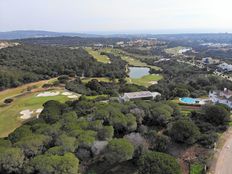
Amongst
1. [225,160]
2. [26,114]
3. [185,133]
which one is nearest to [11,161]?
[185,133]

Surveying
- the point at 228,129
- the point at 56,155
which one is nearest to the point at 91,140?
the point at 56,155

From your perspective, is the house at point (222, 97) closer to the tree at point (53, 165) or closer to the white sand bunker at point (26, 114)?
the tree at point (53, 165)

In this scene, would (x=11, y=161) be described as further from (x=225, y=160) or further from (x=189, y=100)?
(x=189, y=100)

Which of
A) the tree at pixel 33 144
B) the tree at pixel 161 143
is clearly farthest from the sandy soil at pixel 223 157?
the tree at pixel 33 144

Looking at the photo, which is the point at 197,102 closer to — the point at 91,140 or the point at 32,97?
the point at 91,140

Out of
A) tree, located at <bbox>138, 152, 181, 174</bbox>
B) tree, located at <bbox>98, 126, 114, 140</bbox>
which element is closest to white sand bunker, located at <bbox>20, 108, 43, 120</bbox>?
tree, located at <bbox>98, 126, 114, 140</bbox>
